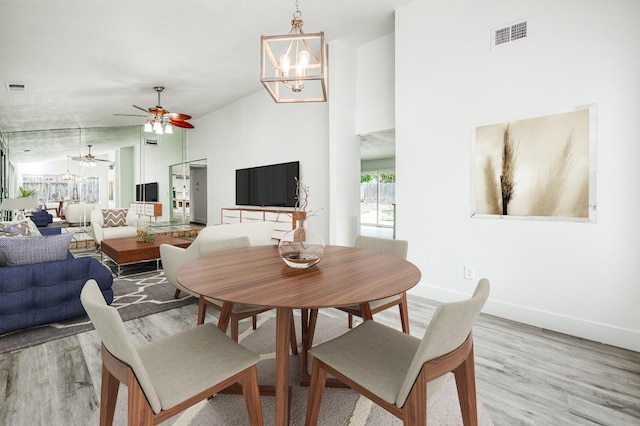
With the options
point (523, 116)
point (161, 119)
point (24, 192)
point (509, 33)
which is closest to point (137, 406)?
point (523, 116)

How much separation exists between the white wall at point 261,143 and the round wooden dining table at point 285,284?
3299 mm

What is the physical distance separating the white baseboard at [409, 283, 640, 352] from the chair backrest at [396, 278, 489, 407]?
2100mm

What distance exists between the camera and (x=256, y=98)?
6293 mm

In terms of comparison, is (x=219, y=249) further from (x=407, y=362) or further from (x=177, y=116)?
(x=177, y=116)

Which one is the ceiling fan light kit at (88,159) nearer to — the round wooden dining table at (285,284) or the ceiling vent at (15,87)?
the ceiling vent at (15,87)

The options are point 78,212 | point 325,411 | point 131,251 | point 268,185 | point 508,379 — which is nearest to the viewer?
point 325,411

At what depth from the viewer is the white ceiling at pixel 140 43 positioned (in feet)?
10.7

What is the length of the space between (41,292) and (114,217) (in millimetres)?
4245

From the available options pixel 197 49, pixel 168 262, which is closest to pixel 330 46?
pixel 197 49

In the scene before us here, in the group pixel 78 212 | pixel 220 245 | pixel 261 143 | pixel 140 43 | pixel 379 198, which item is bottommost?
pixel 220 245

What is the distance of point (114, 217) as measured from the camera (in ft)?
19.9

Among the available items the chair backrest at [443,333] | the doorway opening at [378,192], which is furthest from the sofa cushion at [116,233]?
the doorway opening at [378,192]

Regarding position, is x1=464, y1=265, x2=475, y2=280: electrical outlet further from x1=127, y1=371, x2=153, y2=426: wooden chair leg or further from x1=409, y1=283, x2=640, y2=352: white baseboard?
x1=127, y1=371, x2=153, y2=426: wooden chair leg

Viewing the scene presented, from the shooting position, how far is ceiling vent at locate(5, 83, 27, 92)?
4743mm
